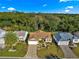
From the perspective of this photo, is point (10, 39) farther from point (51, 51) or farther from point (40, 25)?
point (40, 25)

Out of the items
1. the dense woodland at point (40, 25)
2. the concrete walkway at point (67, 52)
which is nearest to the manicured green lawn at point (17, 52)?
the concrete walkway at point (67, 52)

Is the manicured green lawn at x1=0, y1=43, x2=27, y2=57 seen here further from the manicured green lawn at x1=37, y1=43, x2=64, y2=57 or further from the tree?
the manicured green lawn at x1=37, y1=43, x2=64, y2=57

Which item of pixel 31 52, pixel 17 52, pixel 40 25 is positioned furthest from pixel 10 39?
pixel 40 25

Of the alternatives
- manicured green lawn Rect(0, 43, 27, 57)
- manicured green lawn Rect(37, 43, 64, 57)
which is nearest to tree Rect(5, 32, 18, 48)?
manicured green lawn Rect(0, 43, 27, 57)

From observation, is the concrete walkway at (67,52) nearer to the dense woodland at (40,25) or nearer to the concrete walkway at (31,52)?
the concrete walkway at (31,52)

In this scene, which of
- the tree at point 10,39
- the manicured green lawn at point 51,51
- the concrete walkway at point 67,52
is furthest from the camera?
the tree at point 10,39

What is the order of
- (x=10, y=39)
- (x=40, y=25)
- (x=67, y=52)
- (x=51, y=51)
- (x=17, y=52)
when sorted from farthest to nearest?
(x=40, y=25), (x=10, y=39), (x=51, y=51), (x=67, y=52), (x=17, y=52)

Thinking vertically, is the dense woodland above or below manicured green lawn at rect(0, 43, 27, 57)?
above

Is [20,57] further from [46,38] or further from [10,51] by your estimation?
[46,38]
